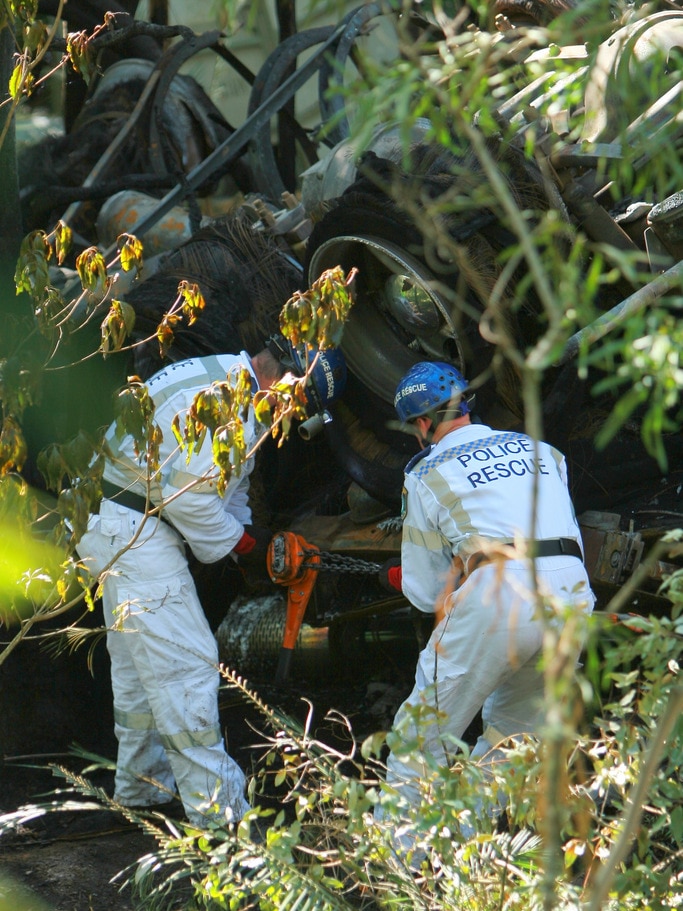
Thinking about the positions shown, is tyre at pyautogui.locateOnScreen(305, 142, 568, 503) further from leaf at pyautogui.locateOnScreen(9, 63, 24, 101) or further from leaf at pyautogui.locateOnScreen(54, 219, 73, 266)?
leaf at pyautogui.locateOnScreen(9, 63, 24, 101)

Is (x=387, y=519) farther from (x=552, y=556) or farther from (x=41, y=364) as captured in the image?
(x=41, y=364)

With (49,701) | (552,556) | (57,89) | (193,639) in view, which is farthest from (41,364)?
(57,89)

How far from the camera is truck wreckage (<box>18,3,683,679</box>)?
4496 mm

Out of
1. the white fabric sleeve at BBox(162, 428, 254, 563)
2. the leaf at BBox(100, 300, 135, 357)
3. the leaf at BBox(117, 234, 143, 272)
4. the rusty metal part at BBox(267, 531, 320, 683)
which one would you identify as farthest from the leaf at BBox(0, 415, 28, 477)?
the rusty metal part at BBox(267, 531, 320, 683)

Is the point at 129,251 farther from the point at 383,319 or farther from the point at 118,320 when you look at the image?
the point at 383,319

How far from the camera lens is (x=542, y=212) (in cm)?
444

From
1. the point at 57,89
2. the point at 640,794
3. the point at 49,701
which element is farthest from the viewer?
the point at 57,89

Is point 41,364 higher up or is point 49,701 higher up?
point 41,364

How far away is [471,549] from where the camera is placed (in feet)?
13.7

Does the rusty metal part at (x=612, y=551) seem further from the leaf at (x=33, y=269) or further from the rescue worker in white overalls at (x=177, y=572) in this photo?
the leaf at (x=33, y=269)

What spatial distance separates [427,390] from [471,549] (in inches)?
24.6

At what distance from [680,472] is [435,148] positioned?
1657 mm

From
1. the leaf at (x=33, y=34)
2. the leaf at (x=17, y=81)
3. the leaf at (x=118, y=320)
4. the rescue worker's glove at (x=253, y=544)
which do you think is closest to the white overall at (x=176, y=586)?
the rescue worker's glove at (x=253, y=544)

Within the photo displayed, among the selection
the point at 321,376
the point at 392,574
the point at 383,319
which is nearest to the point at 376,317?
the point at 383,319
